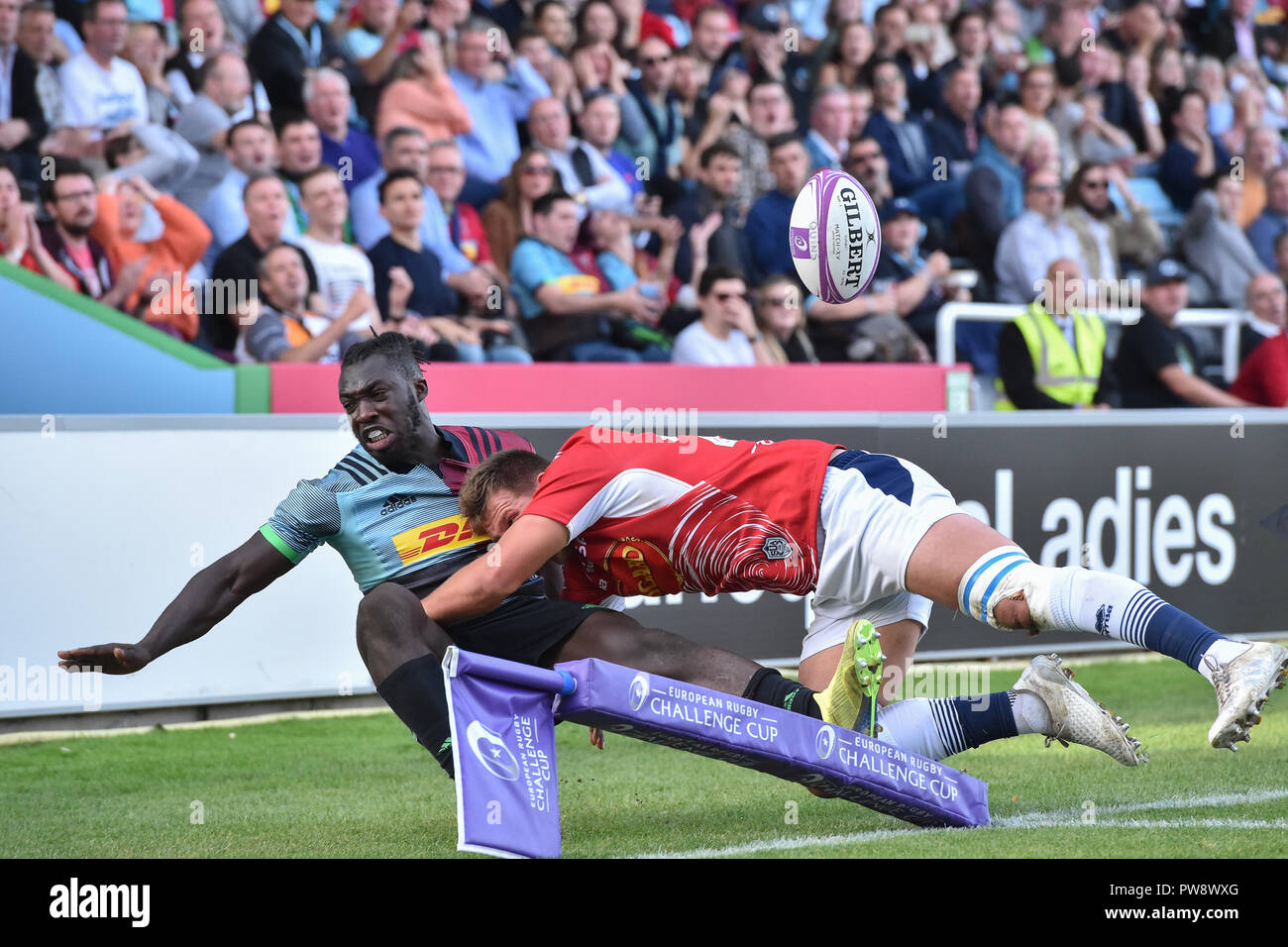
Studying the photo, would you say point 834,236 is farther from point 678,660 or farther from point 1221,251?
point 1221,251

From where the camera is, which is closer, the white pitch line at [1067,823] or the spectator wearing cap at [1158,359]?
the white pitch line at [1067,823]

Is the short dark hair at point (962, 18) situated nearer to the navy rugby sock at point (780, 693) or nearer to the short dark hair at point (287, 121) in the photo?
the short dark hair at point (287, 121)

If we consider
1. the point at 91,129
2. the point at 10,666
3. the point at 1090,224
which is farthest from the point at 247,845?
the point at 1090,224

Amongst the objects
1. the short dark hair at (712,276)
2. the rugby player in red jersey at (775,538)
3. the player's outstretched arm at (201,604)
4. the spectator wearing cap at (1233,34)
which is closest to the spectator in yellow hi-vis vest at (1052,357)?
the short dark hair at (712,276)

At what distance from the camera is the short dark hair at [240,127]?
834 cm

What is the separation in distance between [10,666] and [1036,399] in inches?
227

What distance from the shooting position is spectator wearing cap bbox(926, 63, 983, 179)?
1144 cm

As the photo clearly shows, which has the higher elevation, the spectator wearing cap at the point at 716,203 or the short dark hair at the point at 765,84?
the short dark hair at the point at 765,84

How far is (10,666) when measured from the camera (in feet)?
20.0

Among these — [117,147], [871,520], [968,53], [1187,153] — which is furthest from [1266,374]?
[117,147]

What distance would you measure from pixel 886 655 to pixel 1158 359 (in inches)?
221

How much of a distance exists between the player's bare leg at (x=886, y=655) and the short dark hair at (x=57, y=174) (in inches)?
187

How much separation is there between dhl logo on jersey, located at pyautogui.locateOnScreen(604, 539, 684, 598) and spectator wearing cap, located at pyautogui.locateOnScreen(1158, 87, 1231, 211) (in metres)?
9.17

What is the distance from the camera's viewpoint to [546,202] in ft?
29.6
